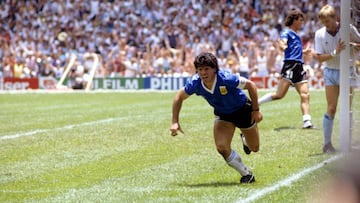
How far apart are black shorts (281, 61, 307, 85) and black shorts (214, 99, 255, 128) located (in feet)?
19.0

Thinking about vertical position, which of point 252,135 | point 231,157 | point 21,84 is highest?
point 252,135

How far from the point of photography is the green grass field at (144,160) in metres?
6.53

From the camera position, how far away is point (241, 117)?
7.27 metres

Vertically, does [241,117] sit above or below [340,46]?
below

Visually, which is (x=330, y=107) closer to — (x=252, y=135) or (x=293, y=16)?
(x=252, y=135)

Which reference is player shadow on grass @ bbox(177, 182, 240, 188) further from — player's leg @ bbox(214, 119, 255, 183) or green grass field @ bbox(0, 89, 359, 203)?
player's leg @ bbox(214, 119, 255, 183)

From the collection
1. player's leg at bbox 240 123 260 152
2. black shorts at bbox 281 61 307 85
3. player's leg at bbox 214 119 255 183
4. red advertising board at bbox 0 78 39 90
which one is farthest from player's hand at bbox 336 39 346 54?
red advertising board at bbox 0 78 39 90

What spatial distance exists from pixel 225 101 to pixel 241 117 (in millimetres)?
318

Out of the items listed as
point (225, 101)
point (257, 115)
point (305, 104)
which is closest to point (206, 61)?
point (225, 101)

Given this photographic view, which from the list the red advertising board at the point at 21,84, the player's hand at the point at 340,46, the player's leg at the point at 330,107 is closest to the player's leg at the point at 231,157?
the player's hand at the point at 340,46

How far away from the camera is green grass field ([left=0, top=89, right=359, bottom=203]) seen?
653 cm

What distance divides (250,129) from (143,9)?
3034 centimetres

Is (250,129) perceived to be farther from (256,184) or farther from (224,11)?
(224,11)

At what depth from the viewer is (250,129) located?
7414 mm
